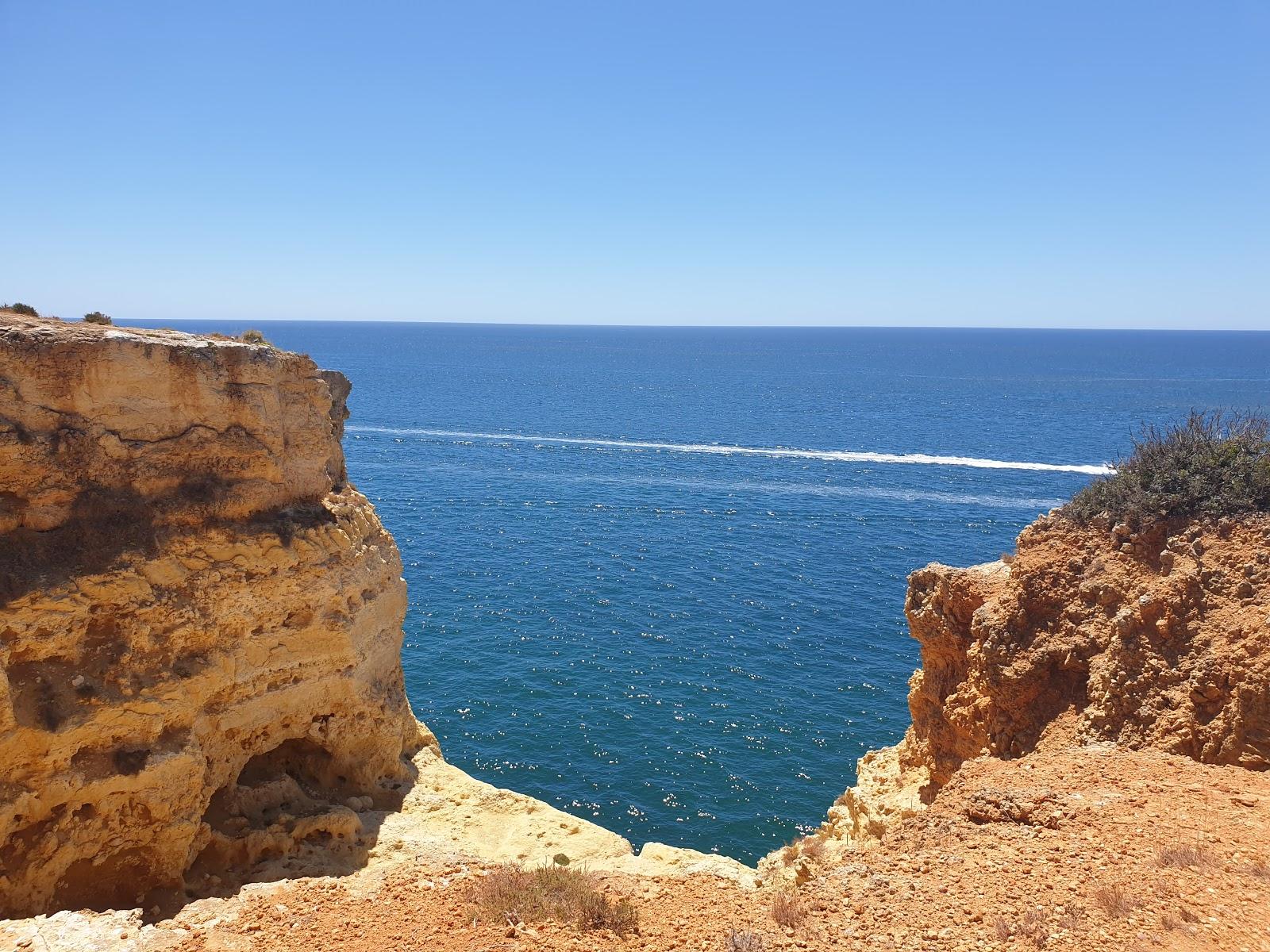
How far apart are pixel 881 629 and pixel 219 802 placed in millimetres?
28404

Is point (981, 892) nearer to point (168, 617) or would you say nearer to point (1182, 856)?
point (1182, 856)

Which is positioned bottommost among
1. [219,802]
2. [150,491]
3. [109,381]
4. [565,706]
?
[565,706]

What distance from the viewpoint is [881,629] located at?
123ft

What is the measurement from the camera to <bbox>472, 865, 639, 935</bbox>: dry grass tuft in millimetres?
10562

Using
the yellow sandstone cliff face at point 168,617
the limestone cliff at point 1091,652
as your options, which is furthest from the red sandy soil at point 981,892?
the yellow sandstone cliff face at point 168,617

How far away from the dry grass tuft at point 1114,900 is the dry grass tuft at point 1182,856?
2.69ft

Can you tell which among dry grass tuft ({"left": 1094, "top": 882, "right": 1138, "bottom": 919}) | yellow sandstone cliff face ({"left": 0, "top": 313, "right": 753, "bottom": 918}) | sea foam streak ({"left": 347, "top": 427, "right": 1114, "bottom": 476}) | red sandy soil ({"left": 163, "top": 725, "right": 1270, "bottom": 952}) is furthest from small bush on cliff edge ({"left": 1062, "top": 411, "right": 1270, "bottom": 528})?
sea foam streak ({"left": 347, "top": 427, "right": 1114, "bottom": 476})

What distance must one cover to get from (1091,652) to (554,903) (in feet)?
34.2

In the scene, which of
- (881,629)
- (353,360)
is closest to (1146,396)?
(881,629)

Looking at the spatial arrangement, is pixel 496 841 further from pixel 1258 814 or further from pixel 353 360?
pixel 353 360

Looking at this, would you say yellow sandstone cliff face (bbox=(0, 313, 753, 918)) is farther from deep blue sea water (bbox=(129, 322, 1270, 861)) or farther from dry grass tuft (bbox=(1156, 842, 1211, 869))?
dry grass tuft (bbox=(1156, 842, 1211, 869))

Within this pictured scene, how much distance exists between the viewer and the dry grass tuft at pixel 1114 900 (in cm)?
883

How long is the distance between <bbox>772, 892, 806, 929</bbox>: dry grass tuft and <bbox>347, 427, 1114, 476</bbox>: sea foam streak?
66784mm

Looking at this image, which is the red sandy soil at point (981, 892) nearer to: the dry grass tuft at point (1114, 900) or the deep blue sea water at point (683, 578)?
the dry grass tuft at point (1114, 900)
